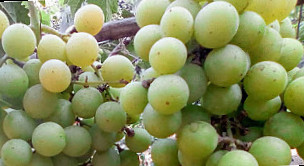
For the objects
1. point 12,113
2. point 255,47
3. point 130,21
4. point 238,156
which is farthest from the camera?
point 130,21

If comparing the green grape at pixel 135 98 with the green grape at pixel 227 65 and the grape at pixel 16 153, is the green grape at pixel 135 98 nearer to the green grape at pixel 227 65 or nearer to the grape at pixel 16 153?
the green grape at pixel 227 65

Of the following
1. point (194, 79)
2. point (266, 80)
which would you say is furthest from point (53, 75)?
point (266, 80)

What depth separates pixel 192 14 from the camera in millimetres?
560

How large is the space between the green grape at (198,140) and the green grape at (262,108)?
4.0 inches

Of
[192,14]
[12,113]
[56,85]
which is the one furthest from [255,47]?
[12,113]

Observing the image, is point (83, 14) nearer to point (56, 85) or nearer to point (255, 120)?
point (56, 85)

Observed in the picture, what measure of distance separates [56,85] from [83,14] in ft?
0.60

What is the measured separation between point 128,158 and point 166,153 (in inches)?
6.5

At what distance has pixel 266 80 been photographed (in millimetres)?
539

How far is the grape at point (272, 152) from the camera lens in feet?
1.64

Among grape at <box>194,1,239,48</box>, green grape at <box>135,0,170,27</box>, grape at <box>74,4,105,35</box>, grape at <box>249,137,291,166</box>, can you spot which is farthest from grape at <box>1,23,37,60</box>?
grape at <box>249,137,291,166</box>

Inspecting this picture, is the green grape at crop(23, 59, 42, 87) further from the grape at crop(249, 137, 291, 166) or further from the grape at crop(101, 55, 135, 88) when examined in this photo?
the grape at crop(249, 137, 291, 166)

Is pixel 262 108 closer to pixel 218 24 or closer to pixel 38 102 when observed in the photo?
pixel 218 24

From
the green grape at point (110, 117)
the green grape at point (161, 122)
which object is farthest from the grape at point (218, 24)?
the green grape at point (110, 117)
